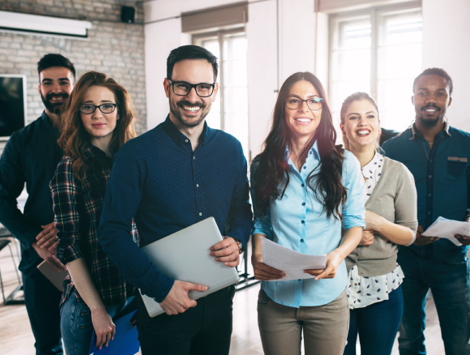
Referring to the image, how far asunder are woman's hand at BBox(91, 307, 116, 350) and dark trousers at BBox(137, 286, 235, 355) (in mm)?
147

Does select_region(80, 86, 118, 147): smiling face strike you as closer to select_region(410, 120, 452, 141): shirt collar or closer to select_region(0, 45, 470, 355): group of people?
select_region(0, 45, 470, 355): group of people

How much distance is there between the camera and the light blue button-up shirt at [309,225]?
1476 mm

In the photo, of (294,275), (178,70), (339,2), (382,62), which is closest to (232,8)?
(339,2)

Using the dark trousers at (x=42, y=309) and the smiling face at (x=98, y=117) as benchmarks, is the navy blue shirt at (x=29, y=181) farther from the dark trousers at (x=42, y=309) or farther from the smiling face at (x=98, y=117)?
the smiling face at (x=98, y=117)

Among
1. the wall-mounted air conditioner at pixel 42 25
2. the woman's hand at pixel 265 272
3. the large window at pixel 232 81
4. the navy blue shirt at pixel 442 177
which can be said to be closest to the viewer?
the woman's hand at pixel 265 272

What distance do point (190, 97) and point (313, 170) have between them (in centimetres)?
53

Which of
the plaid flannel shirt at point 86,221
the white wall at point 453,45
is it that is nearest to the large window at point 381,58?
the white wall at point 453,45

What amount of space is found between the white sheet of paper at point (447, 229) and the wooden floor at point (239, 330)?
119cm

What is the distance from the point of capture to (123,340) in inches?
67.1

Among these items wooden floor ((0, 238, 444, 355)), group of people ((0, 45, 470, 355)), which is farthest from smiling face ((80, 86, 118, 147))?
wooden floor ((0, 238, 444, 355))

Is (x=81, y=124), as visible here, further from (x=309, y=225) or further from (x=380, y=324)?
(x=380, y=324)

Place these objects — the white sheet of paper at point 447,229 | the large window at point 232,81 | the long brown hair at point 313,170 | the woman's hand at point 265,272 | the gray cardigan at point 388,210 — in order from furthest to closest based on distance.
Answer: the large window at point 232,81
the white sheet of paper at point 447,229
the gray cardigan at point 388,210
the long brown hair at point 313,170
the woman's hand at point 265,272

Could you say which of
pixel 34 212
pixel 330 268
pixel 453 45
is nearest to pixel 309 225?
pixel 330 268

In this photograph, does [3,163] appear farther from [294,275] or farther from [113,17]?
[113,17]
